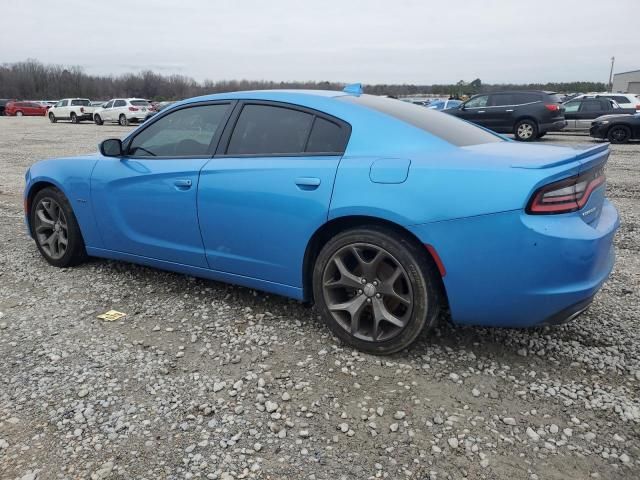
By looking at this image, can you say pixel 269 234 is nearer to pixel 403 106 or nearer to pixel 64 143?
pixel 403 106

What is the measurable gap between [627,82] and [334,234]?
78240 millimetres

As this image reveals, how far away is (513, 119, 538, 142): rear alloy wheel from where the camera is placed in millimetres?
15555

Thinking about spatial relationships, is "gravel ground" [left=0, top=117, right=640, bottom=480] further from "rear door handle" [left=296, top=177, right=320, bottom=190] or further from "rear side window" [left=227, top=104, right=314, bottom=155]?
"rear side window" [left=227, top=104, right=314, bottom=155]

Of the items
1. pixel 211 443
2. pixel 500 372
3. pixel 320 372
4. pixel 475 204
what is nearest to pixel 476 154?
pixel 475 204

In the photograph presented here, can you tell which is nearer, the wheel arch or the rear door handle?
the wheel arch

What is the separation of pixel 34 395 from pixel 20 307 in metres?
1.31

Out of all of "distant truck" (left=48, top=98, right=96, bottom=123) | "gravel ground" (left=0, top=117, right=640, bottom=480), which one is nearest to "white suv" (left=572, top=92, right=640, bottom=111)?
"gravel ground" (left=0, top=117, right=640, bottom=480)

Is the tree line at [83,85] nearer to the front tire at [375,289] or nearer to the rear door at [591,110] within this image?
the rear door at [591,110]

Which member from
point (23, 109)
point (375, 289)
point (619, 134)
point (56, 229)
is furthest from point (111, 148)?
point (23, 109)

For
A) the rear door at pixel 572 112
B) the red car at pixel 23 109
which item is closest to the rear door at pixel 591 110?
the rear door at pixel 572 112

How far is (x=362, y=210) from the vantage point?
275 centimetres

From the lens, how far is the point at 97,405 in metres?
2.51

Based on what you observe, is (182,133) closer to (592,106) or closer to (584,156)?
(584,156)

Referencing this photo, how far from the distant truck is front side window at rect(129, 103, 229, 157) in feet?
107
